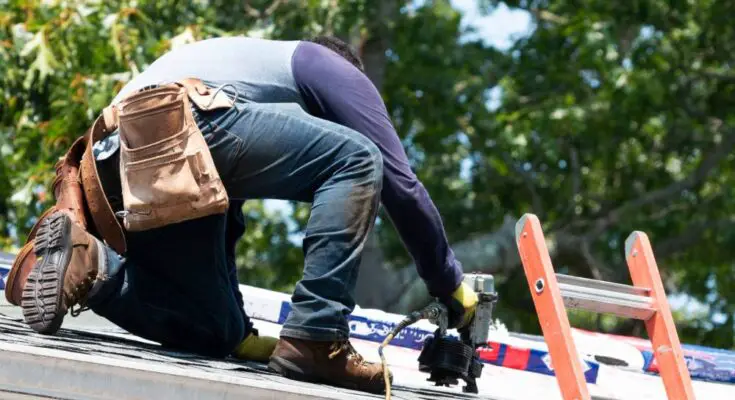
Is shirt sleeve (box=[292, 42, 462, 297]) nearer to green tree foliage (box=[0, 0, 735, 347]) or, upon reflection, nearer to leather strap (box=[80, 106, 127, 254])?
leather strap (box=[80, 106, 127, 254])

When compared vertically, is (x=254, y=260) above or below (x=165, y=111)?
above

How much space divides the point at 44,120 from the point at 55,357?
7.99 m

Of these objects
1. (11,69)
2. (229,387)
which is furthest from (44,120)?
(229,387)

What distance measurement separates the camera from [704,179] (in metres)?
Result: 15.4

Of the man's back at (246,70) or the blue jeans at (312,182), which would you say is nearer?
the blue jeans at (312,182)

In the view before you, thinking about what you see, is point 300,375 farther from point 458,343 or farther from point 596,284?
point 596,284

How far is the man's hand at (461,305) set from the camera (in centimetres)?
389

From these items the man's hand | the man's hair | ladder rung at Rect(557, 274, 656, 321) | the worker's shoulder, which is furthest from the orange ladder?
the worker's shoulder

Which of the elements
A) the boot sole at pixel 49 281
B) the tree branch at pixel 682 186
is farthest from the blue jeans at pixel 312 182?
the tree branch at pixel 682 186

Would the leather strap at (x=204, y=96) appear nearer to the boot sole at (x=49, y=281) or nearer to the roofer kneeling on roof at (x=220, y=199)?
the roofer kneeling on roof at (x=220, y=199)

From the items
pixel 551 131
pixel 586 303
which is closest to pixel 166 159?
pixel 586 303

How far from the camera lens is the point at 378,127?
12.3 feet

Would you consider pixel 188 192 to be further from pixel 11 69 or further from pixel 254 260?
pixel 254 260

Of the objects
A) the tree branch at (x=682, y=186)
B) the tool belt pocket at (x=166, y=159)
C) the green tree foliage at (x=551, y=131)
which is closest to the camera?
the tool belt pocket at (x=166, y=159)
